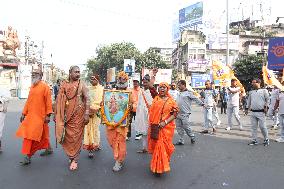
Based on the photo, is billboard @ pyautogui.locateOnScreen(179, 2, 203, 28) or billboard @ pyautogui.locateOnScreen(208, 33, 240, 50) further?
billboard @ pyautogui.locateOnScreen(208, 33, 240, 50)

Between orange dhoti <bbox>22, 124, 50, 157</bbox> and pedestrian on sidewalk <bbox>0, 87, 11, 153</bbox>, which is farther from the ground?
pedestrian on sidewalk <bbox>0, 87, 11, 153</bbox>

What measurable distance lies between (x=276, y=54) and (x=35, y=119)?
15175 millimetres

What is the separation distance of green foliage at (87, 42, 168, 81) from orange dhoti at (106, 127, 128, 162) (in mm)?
54450

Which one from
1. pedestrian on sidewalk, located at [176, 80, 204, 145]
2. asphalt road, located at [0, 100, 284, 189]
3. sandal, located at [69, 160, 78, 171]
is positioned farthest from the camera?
pedestrian on sidewalk, located at [176, 80, 204, 145]

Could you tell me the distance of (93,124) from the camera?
815cm

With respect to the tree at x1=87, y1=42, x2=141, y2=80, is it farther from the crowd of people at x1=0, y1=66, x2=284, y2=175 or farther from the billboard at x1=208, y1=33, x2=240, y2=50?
the crowd of people at x1=0, y1=66, x2=284, y2=175

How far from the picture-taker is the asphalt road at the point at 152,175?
18.6ft

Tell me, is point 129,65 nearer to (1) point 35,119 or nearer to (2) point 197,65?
(2) point 197,65

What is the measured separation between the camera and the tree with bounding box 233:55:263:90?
4447 centimetres

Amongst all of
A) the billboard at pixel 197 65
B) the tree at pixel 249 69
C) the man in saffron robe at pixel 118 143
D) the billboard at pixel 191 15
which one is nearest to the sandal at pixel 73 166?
the man in saffron robe at pixel 118 143

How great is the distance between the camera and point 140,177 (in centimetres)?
607

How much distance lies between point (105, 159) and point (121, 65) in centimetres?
5488

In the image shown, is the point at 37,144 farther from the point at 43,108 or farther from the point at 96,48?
the point at 96,48

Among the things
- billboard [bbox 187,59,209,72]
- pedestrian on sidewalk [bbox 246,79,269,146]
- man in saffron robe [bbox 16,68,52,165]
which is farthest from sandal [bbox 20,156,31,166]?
billboard [bbox 187,59,209,72]
